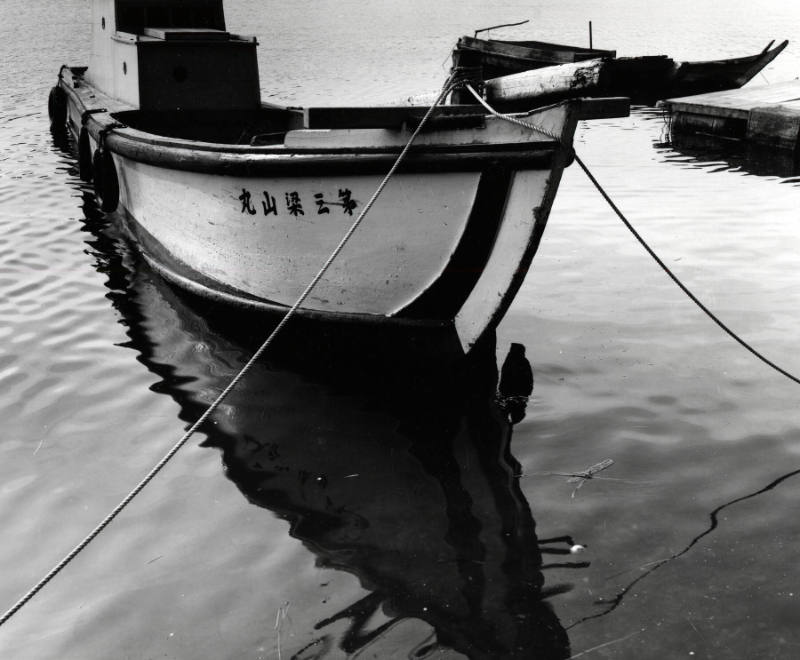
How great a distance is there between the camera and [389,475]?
476cm

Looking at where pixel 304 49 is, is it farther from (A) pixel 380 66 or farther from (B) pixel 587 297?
(B) pixel 587 297

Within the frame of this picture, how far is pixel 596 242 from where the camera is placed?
8938 millimetres

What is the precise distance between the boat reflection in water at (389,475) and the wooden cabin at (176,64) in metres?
Answer: 3.74

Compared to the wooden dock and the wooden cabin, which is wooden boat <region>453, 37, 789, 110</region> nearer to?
→ the wooden cabin

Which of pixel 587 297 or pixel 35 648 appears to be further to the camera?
pixel 587 297

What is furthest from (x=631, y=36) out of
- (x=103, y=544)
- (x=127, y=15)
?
(x=103, y=544)

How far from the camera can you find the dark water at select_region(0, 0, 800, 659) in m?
3.56

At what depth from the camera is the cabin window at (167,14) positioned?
34.7 feet

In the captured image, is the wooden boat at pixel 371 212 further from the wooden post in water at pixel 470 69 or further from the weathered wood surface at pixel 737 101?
the weathered wood surface at pixel 737 101

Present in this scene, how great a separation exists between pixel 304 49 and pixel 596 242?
2927cm

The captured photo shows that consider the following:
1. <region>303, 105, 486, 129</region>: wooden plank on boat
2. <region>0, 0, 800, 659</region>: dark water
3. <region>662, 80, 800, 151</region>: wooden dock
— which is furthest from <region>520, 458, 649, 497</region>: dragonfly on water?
<region>662, 80, 800, 151</region>: wooden dock

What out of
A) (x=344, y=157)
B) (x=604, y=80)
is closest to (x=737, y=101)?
(x=344, y=157)

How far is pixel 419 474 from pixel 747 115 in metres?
12.4

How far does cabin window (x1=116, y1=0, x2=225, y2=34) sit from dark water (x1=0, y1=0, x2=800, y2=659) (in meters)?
3.29
